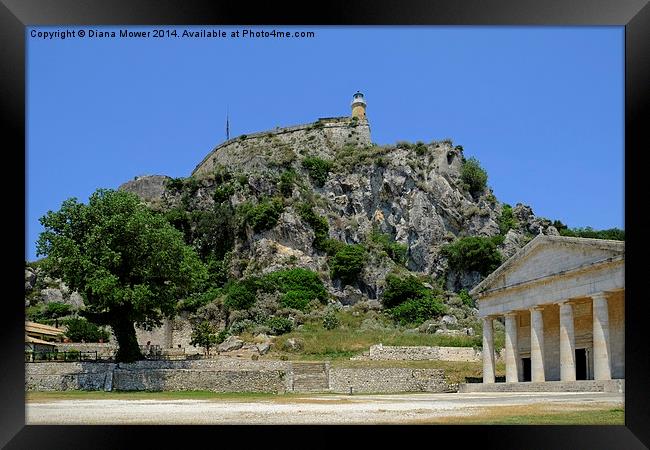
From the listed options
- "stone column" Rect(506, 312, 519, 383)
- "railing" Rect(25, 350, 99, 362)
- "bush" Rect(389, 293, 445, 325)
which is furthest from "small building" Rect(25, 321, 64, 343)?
"stone column" Rect(506, 312, 519, 383)

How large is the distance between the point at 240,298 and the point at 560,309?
1156 inches

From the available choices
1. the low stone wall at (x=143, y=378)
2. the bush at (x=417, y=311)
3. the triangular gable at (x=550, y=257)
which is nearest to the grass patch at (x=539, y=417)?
the triangular gable at (x=550, y=257)

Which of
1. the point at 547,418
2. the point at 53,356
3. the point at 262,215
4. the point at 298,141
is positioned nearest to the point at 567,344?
the point at 547,418

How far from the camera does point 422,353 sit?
1517 inches

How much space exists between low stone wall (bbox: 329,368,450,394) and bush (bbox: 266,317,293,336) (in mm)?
15424

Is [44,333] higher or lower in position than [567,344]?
lower

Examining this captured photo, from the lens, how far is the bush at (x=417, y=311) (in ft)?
175

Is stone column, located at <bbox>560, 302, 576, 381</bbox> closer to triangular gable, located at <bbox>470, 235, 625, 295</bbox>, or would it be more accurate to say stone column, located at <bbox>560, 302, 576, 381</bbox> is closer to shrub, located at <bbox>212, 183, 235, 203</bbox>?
triangular gable, located at <bbox>470, 235, 625, 295</bbox>

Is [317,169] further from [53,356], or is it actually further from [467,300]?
[53,356]

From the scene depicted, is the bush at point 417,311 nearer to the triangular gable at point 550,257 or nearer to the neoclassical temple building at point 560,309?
the neoclassical temple building at point 560,309

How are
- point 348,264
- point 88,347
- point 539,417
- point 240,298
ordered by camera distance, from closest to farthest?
1. point 539,417
2. point 88,347
3. point 240,298
4. point 348,264

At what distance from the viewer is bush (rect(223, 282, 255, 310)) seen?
52.6 meters
